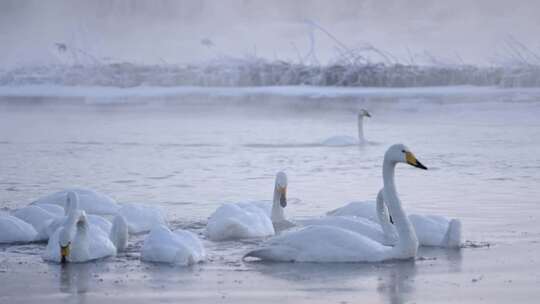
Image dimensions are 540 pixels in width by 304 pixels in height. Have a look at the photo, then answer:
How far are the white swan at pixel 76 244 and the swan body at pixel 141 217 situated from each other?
1.02 metres

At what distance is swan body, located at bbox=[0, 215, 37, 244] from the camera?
30.2ft

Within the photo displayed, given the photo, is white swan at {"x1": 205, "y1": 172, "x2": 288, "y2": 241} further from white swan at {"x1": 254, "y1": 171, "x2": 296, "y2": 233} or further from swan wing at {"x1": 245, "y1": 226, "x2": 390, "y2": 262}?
swan wing at {"x1": 245, "y1": 226, "x2": 390, "y2": 262}

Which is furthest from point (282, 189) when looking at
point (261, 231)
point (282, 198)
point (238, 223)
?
point (238, 223)

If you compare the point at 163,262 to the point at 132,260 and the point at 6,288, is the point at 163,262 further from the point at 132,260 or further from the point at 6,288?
the point at 6,288

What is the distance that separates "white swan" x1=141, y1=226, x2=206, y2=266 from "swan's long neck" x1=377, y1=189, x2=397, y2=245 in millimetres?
1413

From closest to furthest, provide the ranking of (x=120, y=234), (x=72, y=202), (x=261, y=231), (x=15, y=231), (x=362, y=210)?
(x=72, y=202) → (x=120, y=234) → (x=15, y=231) → (x=261, y=231) → (x=362, y=210)

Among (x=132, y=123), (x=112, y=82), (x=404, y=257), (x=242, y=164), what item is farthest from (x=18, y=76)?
(x=404, y=257)

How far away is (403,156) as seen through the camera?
334 inches

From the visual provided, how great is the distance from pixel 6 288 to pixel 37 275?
46 cm

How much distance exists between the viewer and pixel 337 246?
8.28 meters

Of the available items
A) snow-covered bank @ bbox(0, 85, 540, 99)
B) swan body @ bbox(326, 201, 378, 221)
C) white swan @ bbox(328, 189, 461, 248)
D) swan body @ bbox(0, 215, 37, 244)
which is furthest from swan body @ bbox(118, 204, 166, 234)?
snow-covered bank @ bbox(0, 85, 540, 99)

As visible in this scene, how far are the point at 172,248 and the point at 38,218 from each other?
1889 mm

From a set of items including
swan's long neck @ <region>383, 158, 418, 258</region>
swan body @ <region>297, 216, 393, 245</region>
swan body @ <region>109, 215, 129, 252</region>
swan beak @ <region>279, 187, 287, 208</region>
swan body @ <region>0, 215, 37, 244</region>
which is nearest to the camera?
swan's long neck @ <region>383, 158, 418, 258</region>

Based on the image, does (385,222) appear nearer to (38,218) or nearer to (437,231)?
(437,231)
